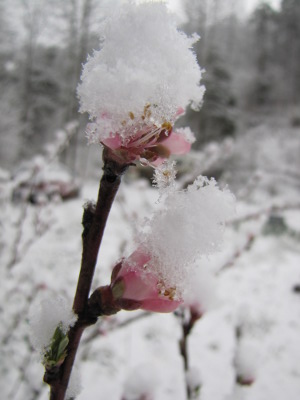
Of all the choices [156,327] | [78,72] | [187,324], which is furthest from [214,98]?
[187,324]

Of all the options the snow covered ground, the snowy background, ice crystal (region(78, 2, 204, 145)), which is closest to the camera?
ice crystal (region(78, 2, 204, 145))

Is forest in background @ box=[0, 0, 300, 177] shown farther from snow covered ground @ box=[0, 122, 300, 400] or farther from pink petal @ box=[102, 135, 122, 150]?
pink petal @ box=[102, 135, 122, 150]

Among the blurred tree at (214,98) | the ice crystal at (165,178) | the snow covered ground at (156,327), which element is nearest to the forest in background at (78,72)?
the blurred tree at (214,98)

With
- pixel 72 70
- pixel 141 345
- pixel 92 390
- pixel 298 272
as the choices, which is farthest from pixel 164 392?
pixel 72 70

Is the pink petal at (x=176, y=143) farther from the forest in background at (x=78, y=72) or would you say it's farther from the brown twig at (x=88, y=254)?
the forest in background at (x=78, y=72)

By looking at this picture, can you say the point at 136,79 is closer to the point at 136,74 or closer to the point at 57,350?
the point at 136,74

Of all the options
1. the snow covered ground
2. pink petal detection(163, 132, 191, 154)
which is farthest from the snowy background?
pink petal detection(163, 132, 191, 154)

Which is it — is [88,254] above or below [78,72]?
below

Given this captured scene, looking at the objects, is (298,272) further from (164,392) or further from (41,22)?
(41,22)
